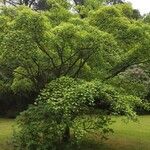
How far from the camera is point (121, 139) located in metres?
26.0

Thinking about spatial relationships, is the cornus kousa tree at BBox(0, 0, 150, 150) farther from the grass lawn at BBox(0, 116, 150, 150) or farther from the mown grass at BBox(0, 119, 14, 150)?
the grass lawn at BBox(0, 116, 150, 150)

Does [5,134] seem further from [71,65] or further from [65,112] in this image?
[65,112]

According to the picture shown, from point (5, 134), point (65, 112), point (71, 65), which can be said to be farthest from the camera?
point (5, 134)

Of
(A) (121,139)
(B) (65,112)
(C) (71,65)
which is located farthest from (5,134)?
(B) (65,112)

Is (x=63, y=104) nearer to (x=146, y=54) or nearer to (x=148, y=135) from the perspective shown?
(x=146, y=54)

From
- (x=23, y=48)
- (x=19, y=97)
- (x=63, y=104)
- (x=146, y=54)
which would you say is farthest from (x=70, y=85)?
(x=19, y=97)

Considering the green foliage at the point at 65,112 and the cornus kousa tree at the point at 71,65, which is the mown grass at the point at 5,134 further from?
the green foliage at the point at 65,112

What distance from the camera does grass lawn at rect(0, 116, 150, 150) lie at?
79.0 feet

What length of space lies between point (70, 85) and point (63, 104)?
1.40 m

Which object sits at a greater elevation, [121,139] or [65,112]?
[65,112]

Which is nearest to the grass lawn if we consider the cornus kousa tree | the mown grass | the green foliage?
the mown grass

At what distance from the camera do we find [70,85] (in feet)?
67.2

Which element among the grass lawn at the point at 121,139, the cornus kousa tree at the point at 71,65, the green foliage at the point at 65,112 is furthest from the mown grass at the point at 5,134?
the green foliage at the point at 65,112

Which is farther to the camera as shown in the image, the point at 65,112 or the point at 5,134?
the point at 5,134
